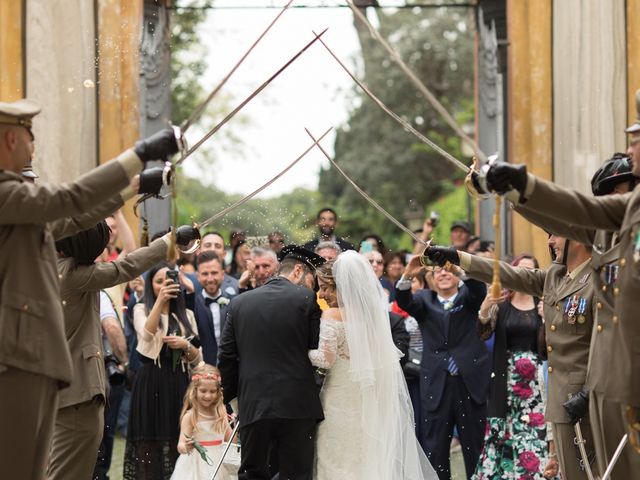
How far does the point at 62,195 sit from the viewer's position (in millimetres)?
5980

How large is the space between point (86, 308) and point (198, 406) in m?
2.34

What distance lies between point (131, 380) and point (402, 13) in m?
37.4

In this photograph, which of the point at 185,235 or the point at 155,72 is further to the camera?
the point at 155,72

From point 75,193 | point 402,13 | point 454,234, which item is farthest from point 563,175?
point 402,13

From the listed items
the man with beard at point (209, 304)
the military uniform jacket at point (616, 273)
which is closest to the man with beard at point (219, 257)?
the man with beard at point (209, 304)

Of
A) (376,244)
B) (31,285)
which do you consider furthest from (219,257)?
(31,285)

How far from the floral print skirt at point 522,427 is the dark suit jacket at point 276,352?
1.93 meters

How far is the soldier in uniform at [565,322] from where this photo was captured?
7344 millimetres

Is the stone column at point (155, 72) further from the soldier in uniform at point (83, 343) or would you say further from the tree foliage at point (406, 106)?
the tree foliage at point (406, 106)

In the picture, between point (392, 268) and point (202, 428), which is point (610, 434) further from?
point (392, 268)

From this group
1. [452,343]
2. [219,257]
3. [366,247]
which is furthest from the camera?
[366,247]

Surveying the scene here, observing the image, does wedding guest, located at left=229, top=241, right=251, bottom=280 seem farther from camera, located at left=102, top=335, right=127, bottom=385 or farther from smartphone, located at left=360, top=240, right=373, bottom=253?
camera, located at left=102, top=335, right=127, bottom=385

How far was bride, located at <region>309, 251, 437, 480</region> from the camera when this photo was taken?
8.91 metres

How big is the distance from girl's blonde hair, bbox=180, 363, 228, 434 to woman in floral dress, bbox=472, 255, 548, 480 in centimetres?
215
